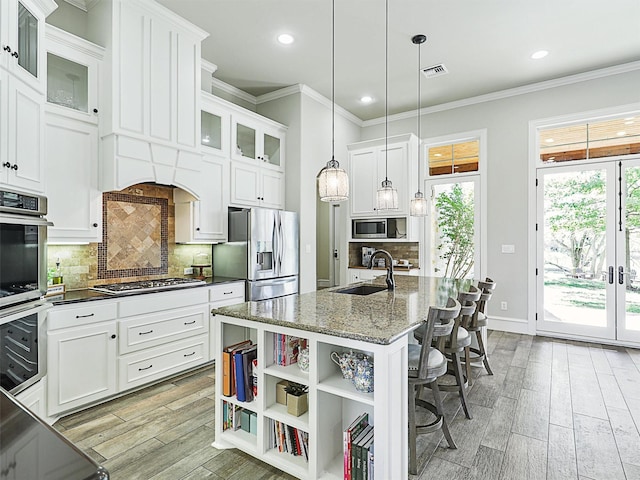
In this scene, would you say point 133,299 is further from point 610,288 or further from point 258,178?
point 610,288

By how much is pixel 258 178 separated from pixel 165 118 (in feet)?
4.88

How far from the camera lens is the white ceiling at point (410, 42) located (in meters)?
3.25

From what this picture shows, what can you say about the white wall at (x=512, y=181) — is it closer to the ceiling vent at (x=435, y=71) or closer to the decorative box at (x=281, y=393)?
the ceiling vent at (x=435, y=71)

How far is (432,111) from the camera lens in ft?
18.6

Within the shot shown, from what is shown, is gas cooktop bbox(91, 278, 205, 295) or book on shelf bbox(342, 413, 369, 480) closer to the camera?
book on shelf bbox(342, 413, 369, 480)

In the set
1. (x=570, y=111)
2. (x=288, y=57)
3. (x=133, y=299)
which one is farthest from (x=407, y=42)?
(x=133, y=299)

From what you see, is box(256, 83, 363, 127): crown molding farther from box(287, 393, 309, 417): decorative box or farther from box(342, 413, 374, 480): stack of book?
Answer: box(342, 413, 374, 480): stack of book

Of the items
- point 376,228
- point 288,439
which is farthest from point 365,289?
point 376,228

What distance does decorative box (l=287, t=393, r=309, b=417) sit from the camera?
197 centimetres

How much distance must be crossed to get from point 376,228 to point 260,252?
2.13 meters

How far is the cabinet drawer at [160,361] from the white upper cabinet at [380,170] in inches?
125

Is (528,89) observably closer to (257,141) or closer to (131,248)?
(257,141)

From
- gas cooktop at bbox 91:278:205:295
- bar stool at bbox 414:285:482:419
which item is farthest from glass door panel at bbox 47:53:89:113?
bar stool at bbox 414:285:482:419

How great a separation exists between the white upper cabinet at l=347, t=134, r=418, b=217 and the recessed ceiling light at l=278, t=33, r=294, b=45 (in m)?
2.00
